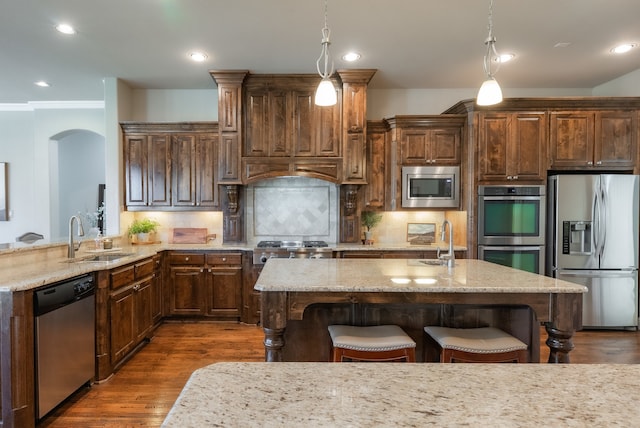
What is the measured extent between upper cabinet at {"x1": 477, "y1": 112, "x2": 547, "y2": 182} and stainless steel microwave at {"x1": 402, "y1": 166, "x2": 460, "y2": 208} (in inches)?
13.3

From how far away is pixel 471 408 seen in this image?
697mm

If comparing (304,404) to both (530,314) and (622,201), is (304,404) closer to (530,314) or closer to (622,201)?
(530,314)

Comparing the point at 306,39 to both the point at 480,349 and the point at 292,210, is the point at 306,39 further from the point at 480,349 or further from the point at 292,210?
the point at 480,349

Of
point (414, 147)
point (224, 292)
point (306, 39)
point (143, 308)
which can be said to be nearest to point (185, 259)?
point (224, 292)

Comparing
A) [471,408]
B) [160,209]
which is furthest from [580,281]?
[160,209]

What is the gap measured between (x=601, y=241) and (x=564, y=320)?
263 centimetres

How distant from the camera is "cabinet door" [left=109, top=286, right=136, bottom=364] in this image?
9.40ft

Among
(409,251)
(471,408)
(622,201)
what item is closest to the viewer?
(471,408)

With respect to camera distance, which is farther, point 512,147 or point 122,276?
point 512,147

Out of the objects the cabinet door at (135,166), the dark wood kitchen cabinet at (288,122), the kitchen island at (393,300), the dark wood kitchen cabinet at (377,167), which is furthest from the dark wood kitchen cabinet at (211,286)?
the kitchen island at (393,300)

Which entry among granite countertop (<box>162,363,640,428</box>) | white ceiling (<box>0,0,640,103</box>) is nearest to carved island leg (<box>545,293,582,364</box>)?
granite countertop (<box>162,363,640,428</box>)

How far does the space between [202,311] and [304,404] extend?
380 centimetres

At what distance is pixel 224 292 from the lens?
164 inches

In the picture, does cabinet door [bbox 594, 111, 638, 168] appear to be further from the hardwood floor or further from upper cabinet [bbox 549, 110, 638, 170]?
the hardwood floor
